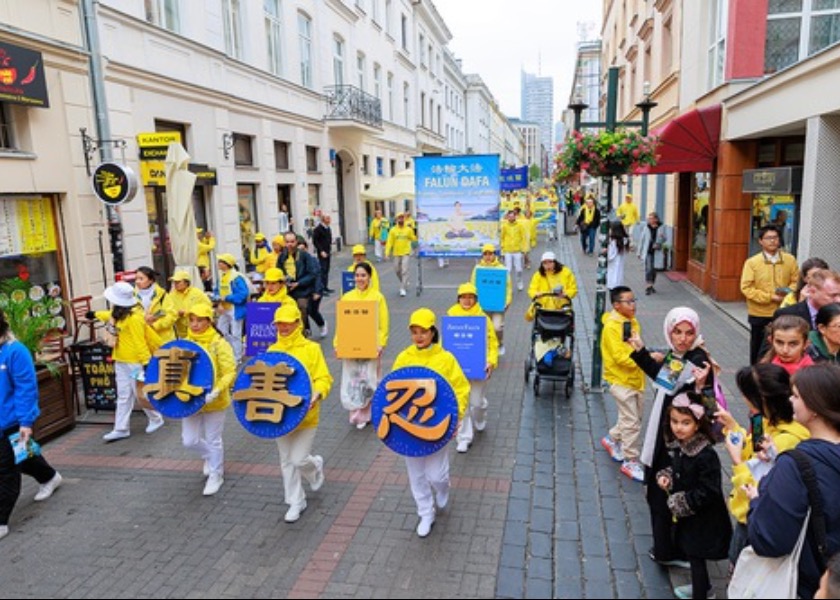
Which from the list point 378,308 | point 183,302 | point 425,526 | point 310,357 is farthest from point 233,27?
point 425,526

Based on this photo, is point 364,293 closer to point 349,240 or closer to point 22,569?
point 22,569

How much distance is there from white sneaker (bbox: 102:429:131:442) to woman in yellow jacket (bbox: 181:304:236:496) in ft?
5.94

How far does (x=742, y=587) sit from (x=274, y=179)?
703 inches

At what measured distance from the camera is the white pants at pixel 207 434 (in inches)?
213

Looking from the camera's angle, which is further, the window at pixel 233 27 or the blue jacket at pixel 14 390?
the window at pixel 233 27

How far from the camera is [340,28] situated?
2433 cm

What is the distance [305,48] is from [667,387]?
2066 centimetres

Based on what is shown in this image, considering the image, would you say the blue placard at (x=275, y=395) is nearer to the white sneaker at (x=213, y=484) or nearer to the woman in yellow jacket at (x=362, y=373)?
the white sneaker at (x=213, y=484)

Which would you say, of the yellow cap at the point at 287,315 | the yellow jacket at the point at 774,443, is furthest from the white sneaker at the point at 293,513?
the yellow jacket at the point at 774,443

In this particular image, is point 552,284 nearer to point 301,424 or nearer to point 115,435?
point 301,424

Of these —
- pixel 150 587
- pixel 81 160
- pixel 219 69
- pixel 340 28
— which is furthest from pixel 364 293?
pixel 340 28

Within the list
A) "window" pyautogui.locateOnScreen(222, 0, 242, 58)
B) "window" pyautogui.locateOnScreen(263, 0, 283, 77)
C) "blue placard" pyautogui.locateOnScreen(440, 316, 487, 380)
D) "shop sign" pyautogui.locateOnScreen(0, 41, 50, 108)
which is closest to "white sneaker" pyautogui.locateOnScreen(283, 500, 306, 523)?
"blue placard" pyautogui.locateOnScreen(440, 316, 487, 380)

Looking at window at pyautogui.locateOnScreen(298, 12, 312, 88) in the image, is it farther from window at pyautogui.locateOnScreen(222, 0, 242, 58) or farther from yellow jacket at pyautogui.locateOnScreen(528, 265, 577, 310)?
yellow jacket at pyautogui.locateOnScreen(528, 265, 577, 310)

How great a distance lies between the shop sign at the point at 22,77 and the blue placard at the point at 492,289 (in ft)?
24.3
